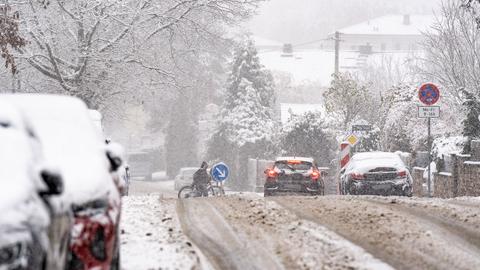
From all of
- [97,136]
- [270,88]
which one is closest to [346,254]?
[97,136]

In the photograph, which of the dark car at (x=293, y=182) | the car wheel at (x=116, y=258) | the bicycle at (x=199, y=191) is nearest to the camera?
the car wheel at (x=116, y=258)

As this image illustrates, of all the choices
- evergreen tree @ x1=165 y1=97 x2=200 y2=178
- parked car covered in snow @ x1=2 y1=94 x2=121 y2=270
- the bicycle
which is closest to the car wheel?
parked car covered in snow @ x1=2 y1=94 x2=121 y2=270

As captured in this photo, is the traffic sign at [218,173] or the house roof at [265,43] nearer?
the traffic sign at [218,173]

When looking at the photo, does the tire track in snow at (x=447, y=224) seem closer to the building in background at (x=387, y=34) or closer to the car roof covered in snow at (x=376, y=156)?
the car roof covered in snow at (x=376, y=156)

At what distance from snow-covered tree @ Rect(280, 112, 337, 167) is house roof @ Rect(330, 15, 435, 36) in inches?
3476

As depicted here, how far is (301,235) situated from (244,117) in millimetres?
46419

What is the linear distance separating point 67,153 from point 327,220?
6.65m

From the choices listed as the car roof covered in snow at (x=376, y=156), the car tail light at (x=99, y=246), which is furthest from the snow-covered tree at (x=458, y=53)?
the car tail light at (x=99, y=246)

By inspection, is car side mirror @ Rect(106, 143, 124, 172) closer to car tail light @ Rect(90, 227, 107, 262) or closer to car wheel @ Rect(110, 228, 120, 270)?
car wheel @ Rect(110, 228, 120, 270)

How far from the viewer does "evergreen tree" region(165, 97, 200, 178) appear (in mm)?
70625

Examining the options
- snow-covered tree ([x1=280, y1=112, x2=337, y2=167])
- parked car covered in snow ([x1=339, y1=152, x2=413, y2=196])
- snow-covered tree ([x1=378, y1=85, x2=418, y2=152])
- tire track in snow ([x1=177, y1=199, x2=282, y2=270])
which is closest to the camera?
tire track in snow ([x1=177, y1=199, x2=282, y2=270])

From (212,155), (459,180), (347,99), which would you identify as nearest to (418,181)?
(459,180)

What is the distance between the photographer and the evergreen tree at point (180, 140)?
70.6 meters

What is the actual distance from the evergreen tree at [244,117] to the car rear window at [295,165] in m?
31.6
